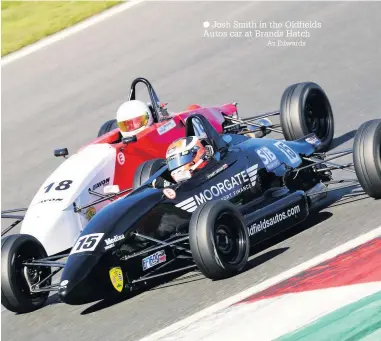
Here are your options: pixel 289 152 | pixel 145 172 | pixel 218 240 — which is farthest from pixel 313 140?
pixel 218 240

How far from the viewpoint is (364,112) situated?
1409 cm

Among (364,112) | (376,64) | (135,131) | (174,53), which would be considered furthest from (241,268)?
(174,53)

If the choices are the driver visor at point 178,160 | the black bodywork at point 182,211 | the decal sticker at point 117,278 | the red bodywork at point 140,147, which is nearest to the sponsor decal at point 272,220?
the black bodywork at point 182,211

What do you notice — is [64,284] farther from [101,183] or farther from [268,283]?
[101,183]

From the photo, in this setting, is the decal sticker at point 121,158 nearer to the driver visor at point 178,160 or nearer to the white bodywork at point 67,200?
the white bodywork at point 67,200

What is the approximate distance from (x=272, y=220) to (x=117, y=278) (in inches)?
61.9

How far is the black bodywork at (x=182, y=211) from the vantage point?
895cm

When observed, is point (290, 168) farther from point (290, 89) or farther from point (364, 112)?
point (364, 112)

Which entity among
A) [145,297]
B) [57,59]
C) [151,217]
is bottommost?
[145,297]

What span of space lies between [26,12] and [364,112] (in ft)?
32.4

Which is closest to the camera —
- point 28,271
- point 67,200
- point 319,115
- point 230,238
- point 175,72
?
point 230,238

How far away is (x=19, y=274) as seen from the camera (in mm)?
9750

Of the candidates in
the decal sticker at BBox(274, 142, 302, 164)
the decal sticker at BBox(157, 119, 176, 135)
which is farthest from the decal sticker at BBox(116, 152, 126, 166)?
the decal sticker at BBox(274, 142, 302, 164)

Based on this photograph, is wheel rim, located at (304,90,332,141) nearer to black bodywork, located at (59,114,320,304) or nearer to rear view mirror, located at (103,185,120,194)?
black bodywork, located at (59,114,320,304)
